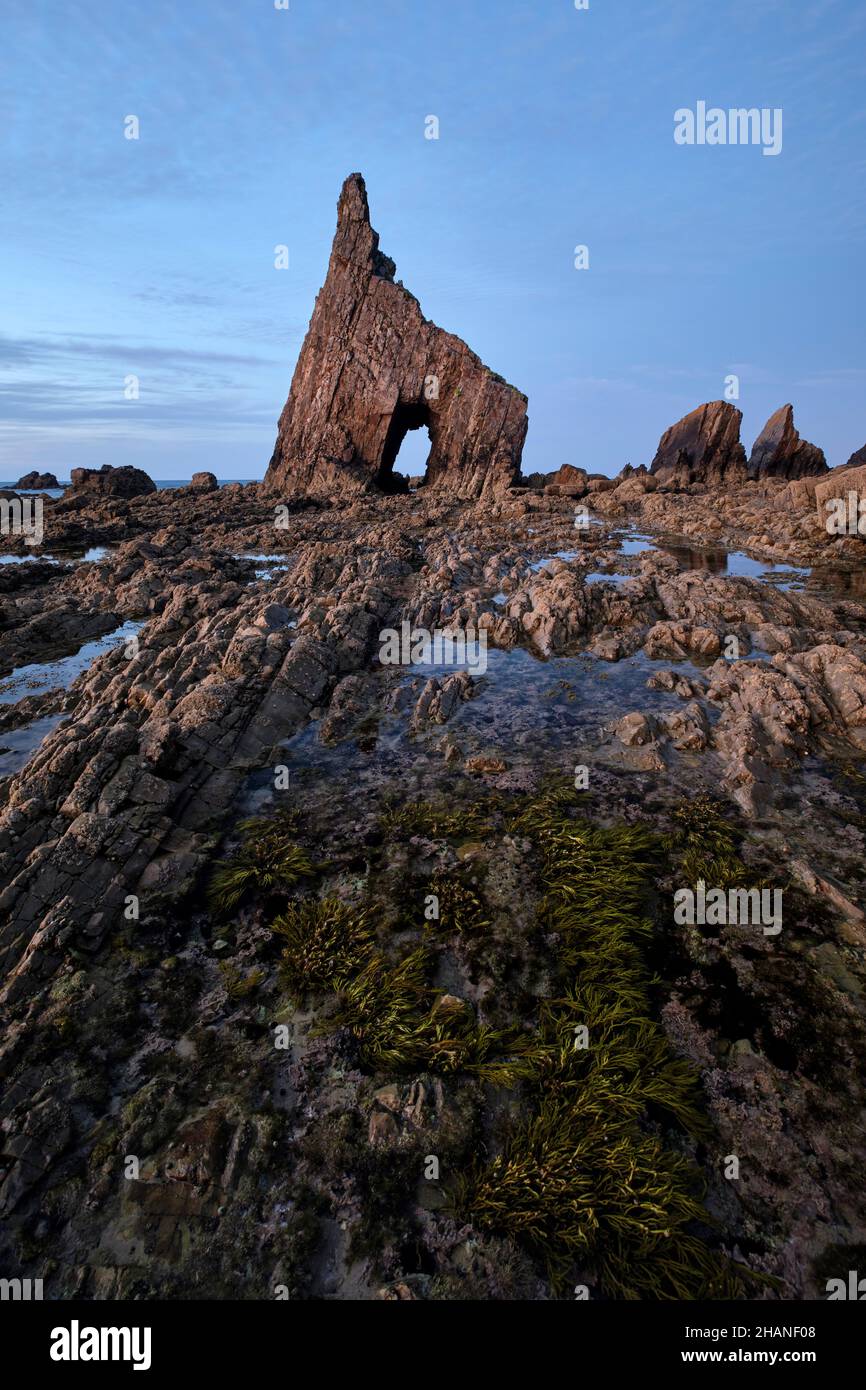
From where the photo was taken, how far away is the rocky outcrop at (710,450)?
8556 centimetres

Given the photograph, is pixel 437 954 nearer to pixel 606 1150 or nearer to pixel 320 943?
pixel 320 943

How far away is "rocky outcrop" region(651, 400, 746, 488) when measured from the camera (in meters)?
85.6

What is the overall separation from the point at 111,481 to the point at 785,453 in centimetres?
9773

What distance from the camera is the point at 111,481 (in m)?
80.6

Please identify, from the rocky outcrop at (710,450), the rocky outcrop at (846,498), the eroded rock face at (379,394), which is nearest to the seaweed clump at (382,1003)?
the rocky outcrop at (846,498)

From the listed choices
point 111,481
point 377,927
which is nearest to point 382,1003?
point 377,927

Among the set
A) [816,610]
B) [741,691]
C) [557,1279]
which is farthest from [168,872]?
[816,610]

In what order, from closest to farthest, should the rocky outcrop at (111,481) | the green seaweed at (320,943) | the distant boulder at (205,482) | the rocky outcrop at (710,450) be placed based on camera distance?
the green seaweed at (320,943), the rocky outcrop at (111,481), the rocky outcrop at (710,450), the distant boulder at (205,482)

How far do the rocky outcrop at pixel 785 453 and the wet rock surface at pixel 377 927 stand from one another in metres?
73.4

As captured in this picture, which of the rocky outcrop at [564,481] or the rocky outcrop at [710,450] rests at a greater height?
the rocky outcrop at [710,450]

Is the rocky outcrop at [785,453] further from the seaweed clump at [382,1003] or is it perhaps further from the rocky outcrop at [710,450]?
the seaweed clump at [382,1003]

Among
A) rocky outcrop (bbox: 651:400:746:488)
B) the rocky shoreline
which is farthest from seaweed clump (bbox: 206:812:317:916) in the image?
rocky outcrop (bbox: 651:400:746:488)
